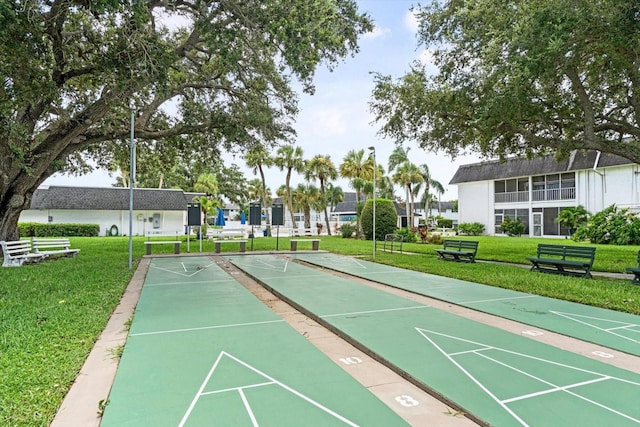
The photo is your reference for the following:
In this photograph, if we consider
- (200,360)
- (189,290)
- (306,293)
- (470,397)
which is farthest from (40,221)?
(470,397)

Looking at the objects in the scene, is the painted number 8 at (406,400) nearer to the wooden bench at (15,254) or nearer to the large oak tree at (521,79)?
the large oak tree at (521,79)

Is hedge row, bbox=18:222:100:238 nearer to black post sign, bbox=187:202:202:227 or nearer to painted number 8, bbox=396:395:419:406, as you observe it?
black post sign, bbox=187:202:202:227

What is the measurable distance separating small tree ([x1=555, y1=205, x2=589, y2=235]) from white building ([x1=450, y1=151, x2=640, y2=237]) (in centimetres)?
130

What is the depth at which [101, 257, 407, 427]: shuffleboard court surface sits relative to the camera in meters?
3.04

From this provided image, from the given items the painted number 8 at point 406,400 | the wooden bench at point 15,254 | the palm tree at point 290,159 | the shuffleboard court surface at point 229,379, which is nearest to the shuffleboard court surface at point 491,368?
the painted number 8 at point 406,400

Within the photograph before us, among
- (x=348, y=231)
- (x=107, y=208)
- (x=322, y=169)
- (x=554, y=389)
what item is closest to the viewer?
(x=554, y=389)

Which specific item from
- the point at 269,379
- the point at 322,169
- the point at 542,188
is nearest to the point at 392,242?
the point at 269,379

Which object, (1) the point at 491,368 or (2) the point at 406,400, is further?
(1) the point at 491,368

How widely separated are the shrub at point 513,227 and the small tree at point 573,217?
370 centimetres

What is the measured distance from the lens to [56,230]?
31188 millimetres

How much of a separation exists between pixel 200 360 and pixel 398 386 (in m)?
2.13

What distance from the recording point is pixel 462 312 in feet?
21.7

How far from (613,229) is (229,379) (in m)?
23.6

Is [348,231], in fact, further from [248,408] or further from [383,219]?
[248,408]
